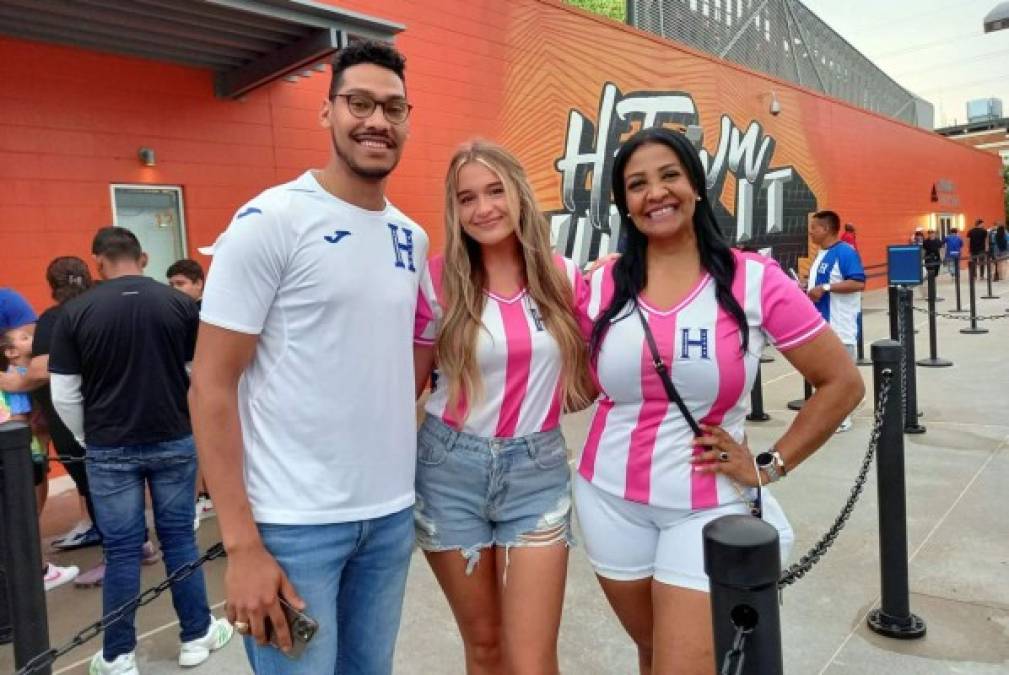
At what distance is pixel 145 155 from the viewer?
696 cm

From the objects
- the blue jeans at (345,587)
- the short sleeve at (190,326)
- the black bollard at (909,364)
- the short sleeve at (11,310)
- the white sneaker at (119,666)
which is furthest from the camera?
the black bollard at (909,364)

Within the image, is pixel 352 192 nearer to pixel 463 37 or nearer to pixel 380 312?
pixel 380 312

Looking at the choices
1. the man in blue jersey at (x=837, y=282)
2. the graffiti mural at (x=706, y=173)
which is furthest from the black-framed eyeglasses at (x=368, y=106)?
the graffiti mural at (x=706, y=173)

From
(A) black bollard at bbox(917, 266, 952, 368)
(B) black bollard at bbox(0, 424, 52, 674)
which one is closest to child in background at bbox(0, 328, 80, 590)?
(B) black bollard at bbox(0, 424, 52, 674)

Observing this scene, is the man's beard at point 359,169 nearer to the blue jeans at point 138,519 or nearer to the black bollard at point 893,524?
the blue jeans at point 138,519

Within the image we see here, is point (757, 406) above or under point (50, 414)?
under

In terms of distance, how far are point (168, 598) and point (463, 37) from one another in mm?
7940

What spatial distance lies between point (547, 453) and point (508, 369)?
0.89ft

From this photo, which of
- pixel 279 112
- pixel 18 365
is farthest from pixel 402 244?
pixel 279 112

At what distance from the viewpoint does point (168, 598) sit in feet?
13.6

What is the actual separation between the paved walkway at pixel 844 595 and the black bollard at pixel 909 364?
308mm

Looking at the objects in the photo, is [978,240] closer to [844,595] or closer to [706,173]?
[706,173]

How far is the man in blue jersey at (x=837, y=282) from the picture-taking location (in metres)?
6.87

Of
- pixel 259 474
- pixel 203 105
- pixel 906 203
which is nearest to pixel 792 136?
pixel 906 203
